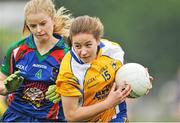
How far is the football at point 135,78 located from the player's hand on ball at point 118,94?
6cm

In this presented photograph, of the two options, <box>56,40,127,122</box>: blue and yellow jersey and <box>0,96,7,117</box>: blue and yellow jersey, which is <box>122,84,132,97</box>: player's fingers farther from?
<box>0,96,7,117</box>: blue and yellow jersey

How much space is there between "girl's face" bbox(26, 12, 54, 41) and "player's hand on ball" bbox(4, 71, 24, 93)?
449mm

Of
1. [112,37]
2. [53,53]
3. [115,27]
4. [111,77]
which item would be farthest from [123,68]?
[115,27]

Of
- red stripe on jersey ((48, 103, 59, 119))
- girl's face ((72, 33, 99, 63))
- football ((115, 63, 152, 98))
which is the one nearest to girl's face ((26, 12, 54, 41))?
girl's face ((72, 33, 99, 63))

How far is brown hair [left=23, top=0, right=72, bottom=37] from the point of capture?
10.4m

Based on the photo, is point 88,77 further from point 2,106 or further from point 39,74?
point 2,106

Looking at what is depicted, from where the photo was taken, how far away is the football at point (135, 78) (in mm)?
10062

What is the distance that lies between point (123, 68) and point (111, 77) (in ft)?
0.48

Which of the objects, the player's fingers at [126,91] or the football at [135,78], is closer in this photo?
the player's fingers at [126,91]

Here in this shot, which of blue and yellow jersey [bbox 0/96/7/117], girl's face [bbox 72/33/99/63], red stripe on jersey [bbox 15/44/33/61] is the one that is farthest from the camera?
blue and yellow jersey [bbox 0/96/7/117]

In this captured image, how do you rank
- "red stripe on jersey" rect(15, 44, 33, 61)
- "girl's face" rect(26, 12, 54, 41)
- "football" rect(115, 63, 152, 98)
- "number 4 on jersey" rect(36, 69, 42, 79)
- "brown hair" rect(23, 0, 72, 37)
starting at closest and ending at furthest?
"football" rect(115, 63, 152, 98) < "girl's face" rect(26, 12, 54, 41) < "brown hair" rect(23, 0, 72, 37) < "number 4 on jersey" rect(36, 69, 42, 79) < "red stripe on jersey" rect(15, 44, 33, 61)

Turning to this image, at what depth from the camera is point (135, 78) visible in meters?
10.1

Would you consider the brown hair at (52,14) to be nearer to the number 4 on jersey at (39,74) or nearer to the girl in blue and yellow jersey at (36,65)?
the girl in blue and yellow jersey at (36,65)

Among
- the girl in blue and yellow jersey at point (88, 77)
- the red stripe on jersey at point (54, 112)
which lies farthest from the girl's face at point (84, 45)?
the red stripe on jersey at point (54, 112)
